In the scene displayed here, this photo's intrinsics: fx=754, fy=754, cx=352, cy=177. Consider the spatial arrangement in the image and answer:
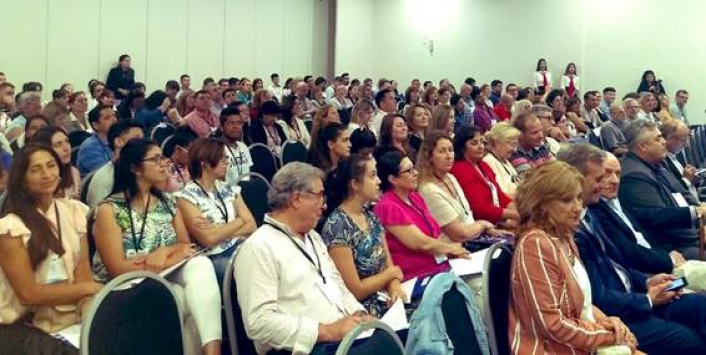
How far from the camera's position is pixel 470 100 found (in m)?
12.7

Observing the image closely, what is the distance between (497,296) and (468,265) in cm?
92

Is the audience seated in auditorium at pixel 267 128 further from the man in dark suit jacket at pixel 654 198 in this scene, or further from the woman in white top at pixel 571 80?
the woman in white top at pixel 571 80

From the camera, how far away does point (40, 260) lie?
2.68 metres

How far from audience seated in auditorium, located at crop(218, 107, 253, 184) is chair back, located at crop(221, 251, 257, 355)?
292cm

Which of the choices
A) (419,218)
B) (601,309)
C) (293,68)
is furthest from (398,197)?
(293,68)

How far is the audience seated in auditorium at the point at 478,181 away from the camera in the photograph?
454 centimetres

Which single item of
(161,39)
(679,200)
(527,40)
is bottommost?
(679,200)

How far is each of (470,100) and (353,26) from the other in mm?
6292

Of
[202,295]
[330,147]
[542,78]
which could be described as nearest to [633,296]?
[202,295]

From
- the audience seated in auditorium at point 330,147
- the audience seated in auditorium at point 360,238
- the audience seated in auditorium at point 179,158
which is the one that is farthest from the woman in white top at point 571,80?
the audience seated in auditorium at point 360,238

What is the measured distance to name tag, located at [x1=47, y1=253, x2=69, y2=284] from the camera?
107 inches

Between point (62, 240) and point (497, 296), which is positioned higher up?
point (62, 240)

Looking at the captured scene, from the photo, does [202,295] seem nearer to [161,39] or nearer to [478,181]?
[478,181]

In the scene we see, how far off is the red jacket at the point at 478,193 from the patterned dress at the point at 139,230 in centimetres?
194
